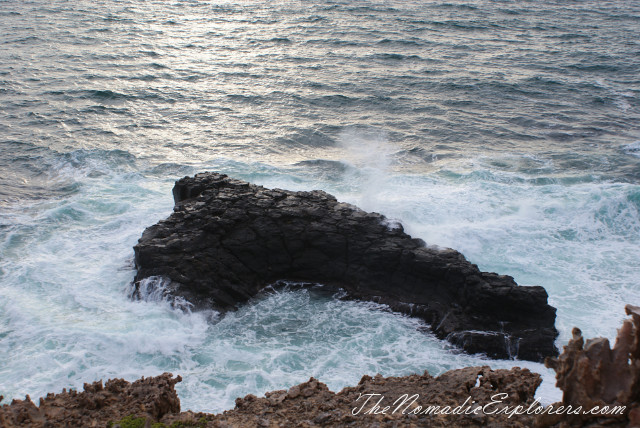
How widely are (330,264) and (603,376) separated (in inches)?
333

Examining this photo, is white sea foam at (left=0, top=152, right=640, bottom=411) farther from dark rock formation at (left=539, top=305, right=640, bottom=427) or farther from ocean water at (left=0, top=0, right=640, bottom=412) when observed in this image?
dark rock formation at (left=539, top=305, right=640, bottom=427)

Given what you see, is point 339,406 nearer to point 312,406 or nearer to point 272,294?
point 312,406

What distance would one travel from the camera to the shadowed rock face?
12.6 meters

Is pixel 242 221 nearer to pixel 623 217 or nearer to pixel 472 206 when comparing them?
pixel 472 206

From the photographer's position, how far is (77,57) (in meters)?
33.6

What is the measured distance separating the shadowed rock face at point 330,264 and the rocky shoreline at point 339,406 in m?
3.89

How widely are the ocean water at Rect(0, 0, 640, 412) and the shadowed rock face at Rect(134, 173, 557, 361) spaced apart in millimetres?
553

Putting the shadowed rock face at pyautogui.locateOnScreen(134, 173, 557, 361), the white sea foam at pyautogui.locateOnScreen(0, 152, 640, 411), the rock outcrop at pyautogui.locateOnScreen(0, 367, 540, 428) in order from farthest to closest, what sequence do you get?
the shadowed rock face at pyautogui.locateOnScreen(134, 173, 557, 361)
the white sea foam at pyautogui.locateOnScreen(0, 152, 640, 411)
the rock outcrop at pyautogui.locateOnScreen(0, 367, 540, 428)

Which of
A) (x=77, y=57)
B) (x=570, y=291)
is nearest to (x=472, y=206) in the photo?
(x=570, y=291)

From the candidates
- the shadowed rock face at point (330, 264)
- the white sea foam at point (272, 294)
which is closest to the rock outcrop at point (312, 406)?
the white sea foam at point (272, 294)

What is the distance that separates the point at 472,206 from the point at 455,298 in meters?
5.89

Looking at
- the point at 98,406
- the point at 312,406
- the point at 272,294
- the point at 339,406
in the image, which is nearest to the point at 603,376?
the point at 339,406

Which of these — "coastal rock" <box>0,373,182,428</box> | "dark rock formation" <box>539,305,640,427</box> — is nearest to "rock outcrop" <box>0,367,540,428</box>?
"coastal rock" <box>0,373,182,428</box>

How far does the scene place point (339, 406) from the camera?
8.41 meters
